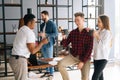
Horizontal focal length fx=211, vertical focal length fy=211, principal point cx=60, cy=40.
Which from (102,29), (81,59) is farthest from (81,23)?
(81,59)

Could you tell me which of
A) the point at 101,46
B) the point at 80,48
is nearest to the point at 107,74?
the point at 80,48

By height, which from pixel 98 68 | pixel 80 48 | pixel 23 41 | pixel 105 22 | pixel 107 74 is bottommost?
pixel 107 74

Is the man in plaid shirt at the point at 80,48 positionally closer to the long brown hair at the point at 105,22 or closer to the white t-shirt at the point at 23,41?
the long brown hair at the point at 105,22

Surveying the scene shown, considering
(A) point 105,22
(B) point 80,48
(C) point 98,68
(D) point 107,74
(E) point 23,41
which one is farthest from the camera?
(D) point 107,74

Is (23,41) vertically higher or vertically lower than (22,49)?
higher

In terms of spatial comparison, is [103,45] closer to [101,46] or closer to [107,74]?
[101,46]

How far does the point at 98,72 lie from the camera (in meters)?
3.26

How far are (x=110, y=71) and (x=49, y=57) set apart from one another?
5.74 feet

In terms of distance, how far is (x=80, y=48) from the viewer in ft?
11.6

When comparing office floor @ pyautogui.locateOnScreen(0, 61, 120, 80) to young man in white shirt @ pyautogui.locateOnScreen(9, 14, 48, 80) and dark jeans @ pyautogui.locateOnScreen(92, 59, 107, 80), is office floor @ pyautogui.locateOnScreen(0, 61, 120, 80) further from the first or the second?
young man in white shirt @ pyautogui.locateOnScreen(9, 14, 48, 80)

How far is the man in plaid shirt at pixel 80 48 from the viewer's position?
3.47 metres

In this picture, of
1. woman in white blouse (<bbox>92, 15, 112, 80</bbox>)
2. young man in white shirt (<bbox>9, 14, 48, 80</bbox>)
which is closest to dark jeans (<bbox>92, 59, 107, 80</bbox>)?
woman in white blouse (<bbox>92, 15, 112, 80</bbox>)

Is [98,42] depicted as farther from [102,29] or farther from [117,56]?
[117,56]

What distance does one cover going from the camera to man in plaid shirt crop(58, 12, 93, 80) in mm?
3467
